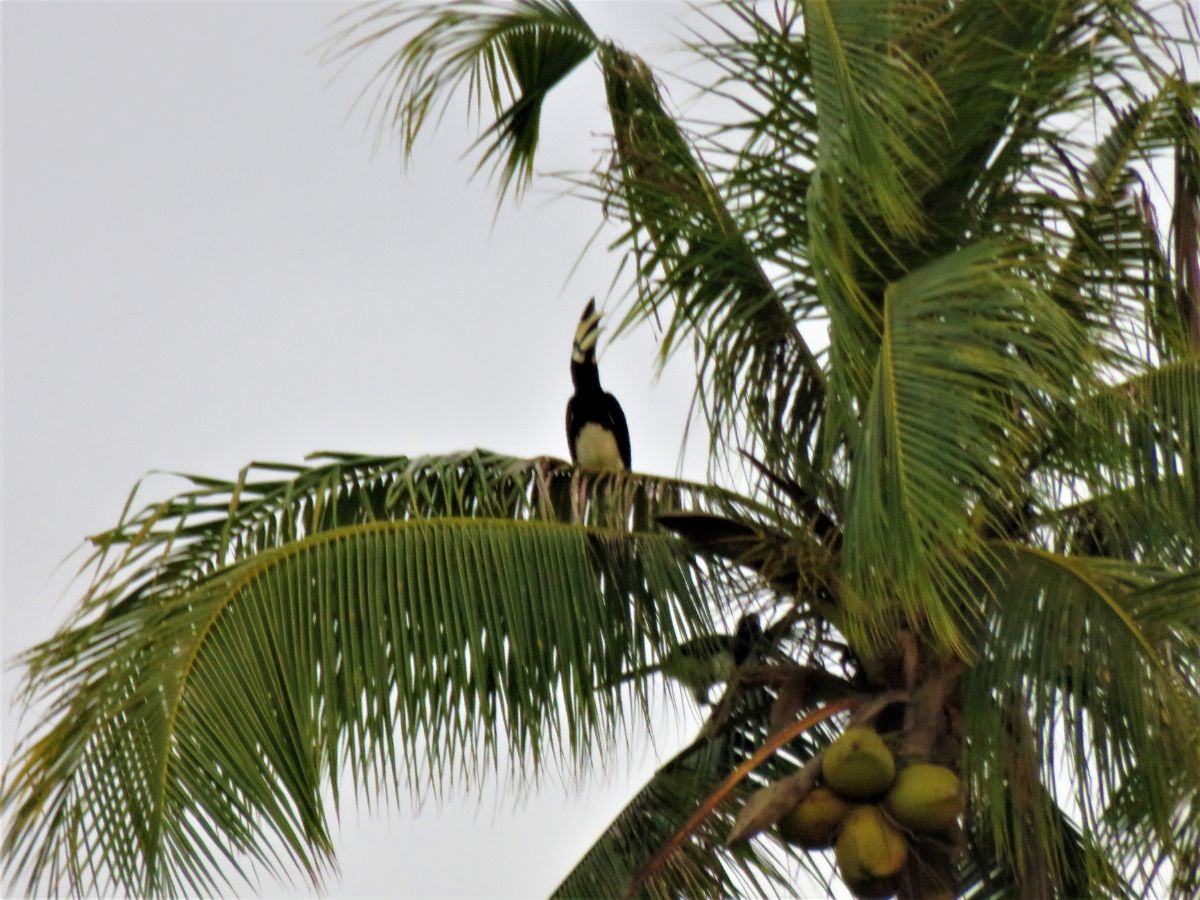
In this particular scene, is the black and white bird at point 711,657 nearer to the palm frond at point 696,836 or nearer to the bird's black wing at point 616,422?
the palm frond at point 696,836

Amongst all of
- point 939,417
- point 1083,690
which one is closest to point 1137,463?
point 1083,690

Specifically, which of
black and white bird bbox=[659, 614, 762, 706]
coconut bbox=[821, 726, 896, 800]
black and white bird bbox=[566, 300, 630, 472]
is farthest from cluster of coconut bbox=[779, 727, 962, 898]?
black and white bird bbox=[566, 300, 630, 472]

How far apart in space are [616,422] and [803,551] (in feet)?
11.9

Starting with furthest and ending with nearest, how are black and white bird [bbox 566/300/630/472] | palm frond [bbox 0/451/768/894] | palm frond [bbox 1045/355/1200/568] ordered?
black and white bird [bbox 566/300/630/472] < palm frond [bbox 1045/355/1200/568] < palm frond [bbox 0/451/768/894]

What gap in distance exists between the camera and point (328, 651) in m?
4.40

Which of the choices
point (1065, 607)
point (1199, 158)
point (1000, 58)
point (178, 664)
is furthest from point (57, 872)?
point (1199, 158)

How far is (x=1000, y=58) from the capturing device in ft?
15.8

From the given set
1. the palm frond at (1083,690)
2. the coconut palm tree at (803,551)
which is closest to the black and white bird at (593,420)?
the coconut palm tree at (803,551)

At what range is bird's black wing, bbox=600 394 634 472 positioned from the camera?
8.35m

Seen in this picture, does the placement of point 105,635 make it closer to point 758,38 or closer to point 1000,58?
point 758,38

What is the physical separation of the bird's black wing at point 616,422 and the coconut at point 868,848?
4.07 meters

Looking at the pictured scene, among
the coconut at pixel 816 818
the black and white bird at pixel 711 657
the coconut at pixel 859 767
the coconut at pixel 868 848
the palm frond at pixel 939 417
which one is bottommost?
the coconut at pixel 868 848

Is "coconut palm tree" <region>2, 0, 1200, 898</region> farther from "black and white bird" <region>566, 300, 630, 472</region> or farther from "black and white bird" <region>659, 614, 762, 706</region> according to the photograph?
"black and white bird" <region>566, 300, 630, 472</region>

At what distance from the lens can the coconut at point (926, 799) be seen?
4352 mm
